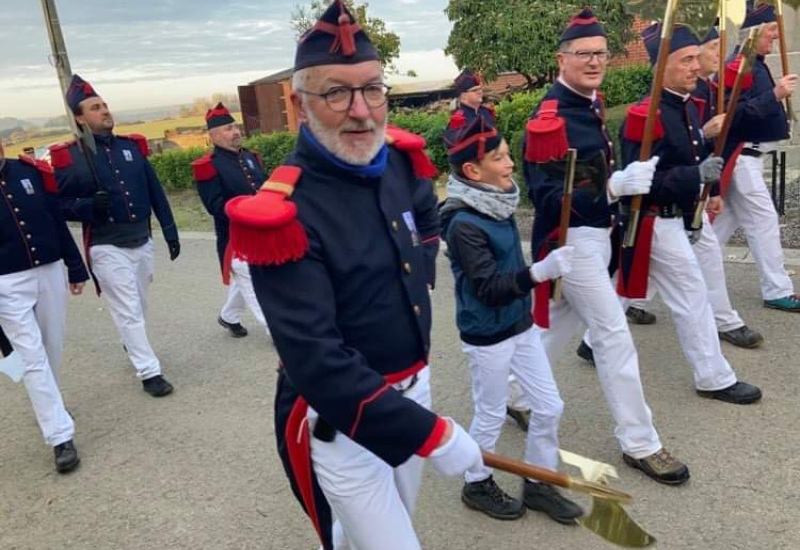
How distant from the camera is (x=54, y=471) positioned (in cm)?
415

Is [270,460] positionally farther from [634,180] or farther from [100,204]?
[634,180]

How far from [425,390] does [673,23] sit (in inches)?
86.0

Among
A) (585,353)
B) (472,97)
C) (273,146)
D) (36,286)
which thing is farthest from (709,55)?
(273,146)

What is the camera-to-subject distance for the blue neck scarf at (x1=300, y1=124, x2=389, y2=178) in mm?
2053

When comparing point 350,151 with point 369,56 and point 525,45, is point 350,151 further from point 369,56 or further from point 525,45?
point 525,45

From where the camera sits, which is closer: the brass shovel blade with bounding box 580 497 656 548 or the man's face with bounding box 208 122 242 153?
the brass shovel blade with bounding box 580 497 656 548

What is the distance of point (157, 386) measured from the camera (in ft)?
16.8

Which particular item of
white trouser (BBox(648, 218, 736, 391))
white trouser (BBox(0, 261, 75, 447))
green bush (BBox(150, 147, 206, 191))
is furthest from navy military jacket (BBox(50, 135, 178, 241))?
green bush (BBox(150, 147, 206, 191))

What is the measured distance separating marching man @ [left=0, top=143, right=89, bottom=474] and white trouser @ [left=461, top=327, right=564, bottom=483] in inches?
94.0

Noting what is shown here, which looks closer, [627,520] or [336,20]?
[336,20]

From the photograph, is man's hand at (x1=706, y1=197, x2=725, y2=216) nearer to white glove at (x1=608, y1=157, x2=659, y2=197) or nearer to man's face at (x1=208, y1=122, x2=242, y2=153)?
white glove at (x1=608, y1=157, x2=659, y2=197)

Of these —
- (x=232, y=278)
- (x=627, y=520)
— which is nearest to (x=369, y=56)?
(x=627, y=520)

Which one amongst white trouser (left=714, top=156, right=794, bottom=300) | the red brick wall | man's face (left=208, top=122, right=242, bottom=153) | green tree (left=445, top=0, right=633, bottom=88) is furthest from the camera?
the red brick wall

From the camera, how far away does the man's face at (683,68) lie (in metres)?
3.76
